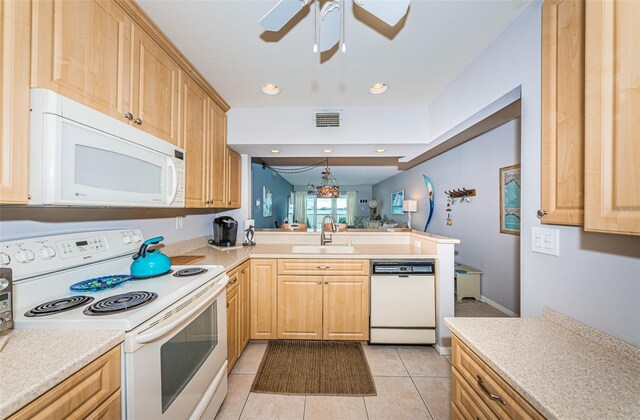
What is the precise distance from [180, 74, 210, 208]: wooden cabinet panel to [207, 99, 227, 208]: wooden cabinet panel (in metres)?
0.08

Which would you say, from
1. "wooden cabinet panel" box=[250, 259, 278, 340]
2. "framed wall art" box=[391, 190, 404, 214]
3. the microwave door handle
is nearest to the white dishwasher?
"wooden cabinet panel" box=[250, 259, 278, 340]

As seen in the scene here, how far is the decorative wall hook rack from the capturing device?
382 centimetres

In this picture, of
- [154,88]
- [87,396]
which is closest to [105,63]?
[154,88]

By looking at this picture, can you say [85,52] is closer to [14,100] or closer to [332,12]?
[14,100]

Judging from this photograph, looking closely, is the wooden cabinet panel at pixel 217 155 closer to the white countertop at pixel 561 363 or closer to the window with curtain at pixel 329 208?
the white countertop at pixel 561 363

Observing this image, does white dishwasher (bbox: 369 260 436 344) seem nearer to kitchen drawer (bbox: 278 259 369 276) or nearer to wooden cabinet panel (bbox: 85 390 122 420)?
kitchen drawer (bbox: 278 259 369 276)

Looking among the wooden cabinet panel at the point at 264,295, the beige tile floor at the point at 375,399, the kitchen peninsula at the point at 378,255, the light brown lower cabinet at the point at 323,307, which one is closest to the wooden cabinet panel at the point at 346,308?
the light brown lower cabinet at the point at 323,307

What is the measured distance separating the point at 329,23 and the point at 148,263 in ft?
5.26

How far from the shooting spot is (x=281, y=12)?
3.58 ft

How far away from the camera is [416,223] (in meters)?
5.99

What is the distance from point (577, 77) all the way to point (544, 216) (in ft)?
1.80

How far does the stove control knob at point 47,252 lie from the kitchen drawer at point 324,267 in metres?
1.51

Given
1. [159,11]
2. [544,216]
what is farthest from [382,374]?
[159,11]

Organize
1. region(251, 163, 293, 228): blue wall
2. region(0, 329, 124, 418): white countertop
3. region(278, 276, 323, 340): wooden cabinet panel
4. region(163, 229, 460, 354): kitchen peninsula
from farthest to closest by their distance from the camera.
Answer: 1. region(251, 163, 293, 228): blue wall
2. region(278, 276, 323, 340): wooden cabinet panel
3. region(163, 229, 460, 354): kitchen peninsula
4. region(0, 329, 124, 418): white countertop
